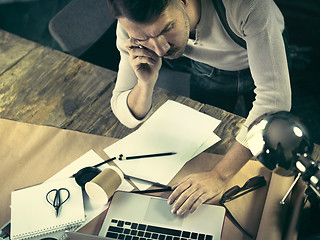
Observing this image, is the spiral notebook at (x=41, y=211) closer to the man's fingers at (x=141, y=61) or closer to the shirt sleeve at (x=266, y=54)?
the man's fingers at (x=141, y=61)

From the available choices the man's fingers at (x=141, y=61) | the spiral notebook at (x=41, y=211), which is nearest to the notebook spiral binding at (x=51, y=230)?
the spiral notebook at (x=41, y=211)

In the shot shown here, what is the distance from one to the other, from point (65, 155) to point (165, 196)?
367 millimetres

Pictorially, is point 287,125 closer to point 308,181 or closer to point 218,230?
point 308,181

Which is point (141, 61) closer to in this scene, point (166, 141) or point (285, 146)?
point (166, 141)

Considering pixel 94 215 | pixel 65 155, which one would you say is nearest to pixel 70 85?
pixel 65 155

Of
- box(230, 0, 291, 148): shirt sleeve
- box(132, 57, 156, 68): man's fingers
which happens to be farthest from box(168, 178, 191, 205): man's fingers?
box(132, 57, 156, 68): man's fingers

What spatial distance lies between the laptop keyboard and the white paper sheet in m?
0.14

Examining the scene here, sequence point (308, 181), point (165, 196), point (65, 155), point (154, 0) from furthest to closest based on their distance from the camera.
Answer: point (65, 155), point (165, 196), point (154, 0), point (308, 181)

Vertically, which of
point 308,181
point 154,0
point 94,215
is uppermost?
point 154,0

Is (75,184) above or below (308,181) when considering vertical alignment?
below

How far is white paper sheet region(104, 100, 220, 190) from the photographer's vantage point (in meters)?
1.27

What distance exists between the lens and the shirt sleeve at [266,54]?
108 cm

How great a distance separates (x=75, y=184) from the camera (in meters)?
1.26

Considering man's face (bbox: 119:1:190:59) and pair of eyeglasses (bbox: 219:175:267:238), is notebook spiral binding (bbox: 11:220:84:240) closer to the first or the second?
pair of eyeglasses (bbox: 219:175:267:238)
